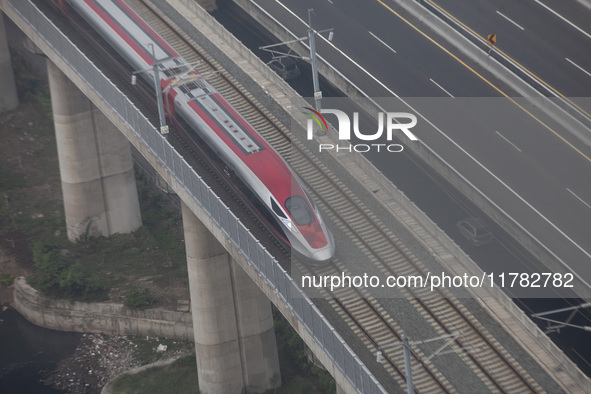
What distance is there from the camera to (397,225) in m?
48.6

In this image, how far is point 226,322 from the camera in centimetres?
5603

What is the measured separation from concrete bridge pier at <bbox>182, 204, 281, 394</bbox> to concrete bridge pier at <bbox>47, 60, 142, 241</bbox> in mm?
14599

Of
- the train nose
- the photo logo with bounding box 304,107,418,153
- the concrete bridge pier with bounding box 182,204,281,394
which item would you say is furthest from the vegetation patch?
the train nose

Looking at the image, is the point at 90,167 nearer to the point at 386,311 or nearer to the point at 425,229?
the point at 425,229

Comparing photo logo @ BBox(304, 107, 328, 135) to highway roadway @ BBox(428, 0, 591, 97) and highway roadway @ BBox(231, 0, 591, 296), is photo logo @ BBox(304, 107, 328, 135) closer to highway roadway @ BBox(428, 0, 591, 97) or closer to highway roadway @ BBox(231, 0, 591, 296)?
highway roadway @ BBox(231, 0, 591, 296)

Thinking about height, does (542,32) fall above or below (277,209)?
above

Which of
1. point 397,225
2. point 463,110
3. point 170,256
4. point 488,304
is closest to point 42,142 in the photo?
point 170,256

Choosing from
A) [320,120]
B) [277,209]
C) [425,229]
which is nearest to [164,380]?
[277,209]

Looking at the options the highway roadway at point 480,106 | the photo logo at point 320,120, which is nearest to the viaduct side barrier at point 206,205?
the photo logo at point 320,120

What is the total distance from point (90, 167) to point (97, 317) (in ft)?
31.9

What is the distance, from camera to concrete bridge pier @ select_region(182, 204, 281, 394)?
54625mm

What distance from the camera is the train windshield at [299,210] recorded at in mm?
46416

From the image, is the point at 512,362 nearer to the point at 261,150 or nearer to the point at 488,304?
the point at 488,304

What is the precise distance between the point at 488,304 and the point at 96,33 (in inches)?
1156
